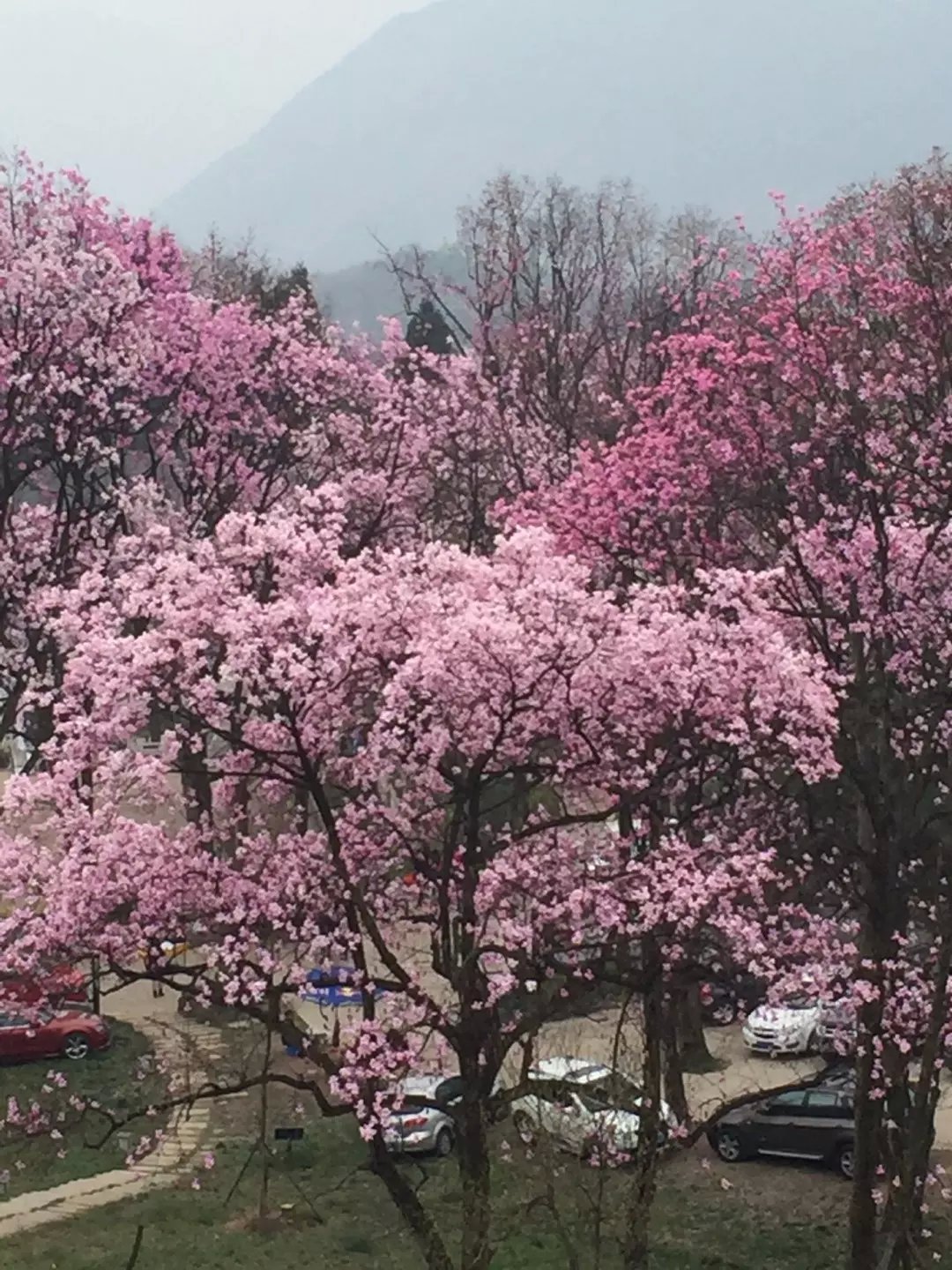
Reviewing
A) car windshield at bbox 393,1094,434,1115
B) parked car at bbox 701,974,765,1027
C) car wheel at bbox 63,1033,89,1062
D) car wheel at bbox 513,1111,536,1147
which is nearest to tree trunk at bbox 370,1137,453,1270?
car windshield at bbox 393,1094,434,1115

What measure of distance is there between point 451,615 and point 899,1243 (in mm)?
7186

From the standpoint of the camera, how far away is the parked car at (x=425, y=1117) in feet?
40.6

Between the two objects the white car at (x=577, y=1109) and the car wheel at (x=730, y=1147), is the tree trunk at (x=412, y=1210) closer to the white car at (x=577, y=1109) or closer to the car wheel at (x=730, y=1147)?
the white car at (x=577, y=1109)

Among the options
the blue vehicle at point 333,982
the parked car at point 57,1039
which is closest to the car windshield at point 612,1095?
the blue vehicle at point 333,982

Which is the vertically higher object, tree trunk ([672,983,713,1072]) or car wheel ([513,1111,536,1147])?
car wheel ([513,1111,536,1147])

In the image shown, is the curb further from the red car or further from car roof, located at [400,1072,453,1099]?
the red car

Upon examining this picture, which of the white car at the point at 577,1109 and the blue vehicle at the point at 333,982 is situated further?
the white car at the point at 577,1109

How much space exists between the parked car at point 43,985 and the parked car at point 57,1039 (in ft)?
32.3

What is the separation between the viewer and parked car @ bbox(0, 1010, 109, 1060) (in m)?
22.0

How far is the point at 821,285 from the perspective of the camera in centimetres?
1582

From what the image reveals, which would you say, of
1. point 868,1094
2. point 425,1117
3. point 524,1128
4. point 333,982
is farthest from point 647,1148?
point 425,1117

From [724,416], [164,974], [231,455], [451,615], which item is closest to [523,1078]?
[164,974]

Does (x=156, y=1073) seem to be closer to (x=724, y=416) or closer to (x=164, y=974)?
(x=164, y=974)

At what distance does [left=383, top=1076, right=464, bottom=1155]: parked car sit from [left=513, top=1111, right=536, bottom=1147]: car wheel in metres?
0.60
